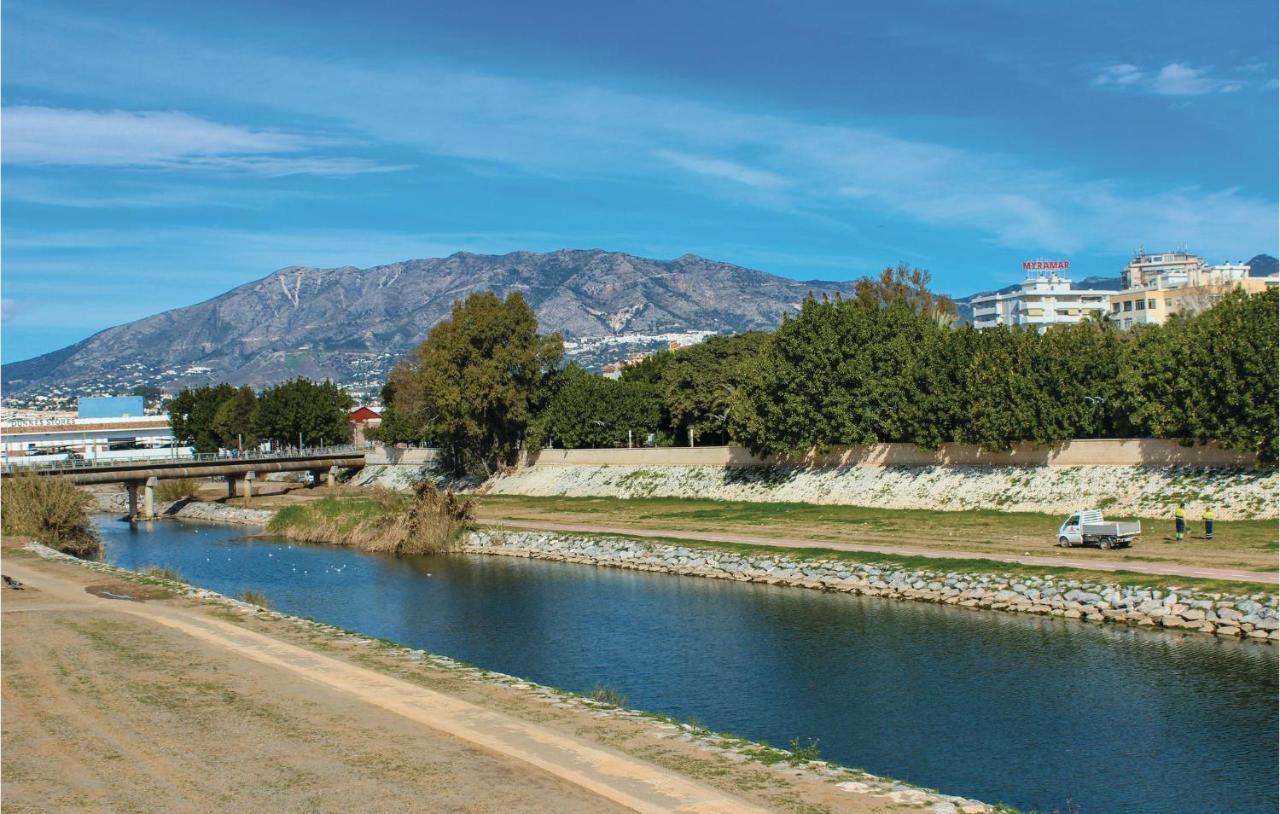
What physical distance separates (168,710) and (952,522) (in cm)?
4750

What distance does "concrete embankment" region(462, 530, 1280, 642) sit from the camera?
127 ft

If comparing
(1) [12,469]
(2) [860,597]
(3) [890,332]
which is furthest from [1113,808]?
(1) [12,469]

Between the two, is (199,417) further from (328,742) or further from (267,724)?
(328,742)

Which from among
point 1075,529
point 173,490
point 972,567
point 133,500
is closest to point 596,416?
point 133,500

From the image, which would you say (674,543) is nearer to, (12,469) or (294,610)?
(294,610)

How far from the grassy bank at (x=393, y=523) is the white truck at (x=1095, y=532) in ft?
127

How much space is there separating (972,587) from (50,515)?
5591 centimetres

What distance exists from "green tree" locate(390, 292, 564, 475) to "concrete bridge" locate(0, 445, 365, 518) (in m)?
20.5

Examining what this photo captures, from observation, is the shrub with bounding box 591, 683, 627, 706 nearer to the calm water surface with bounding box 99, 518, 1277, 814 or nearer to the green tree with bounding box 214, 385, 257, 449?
the calm water surface with bounding box 99, 518, 1277, 814

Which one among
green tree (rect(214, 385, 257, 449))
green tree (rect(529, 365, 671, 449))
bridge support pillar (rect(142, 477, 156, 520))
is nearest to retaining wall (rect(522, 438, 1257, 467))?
green tree (rect(529, 365, 671, 449))

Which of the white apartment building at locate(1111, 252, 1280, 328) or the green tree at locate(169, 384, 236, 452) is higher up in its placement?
the white apartment building at locate(1111, 252, 1280, 328)

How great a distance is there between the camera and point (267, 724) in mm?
23359

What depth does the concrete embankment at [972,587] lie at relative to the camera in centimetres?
3856

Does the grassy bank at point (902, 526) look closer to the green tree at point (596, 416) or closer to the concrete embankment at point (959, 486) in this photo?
the concrete embankment at point (959, 486)
